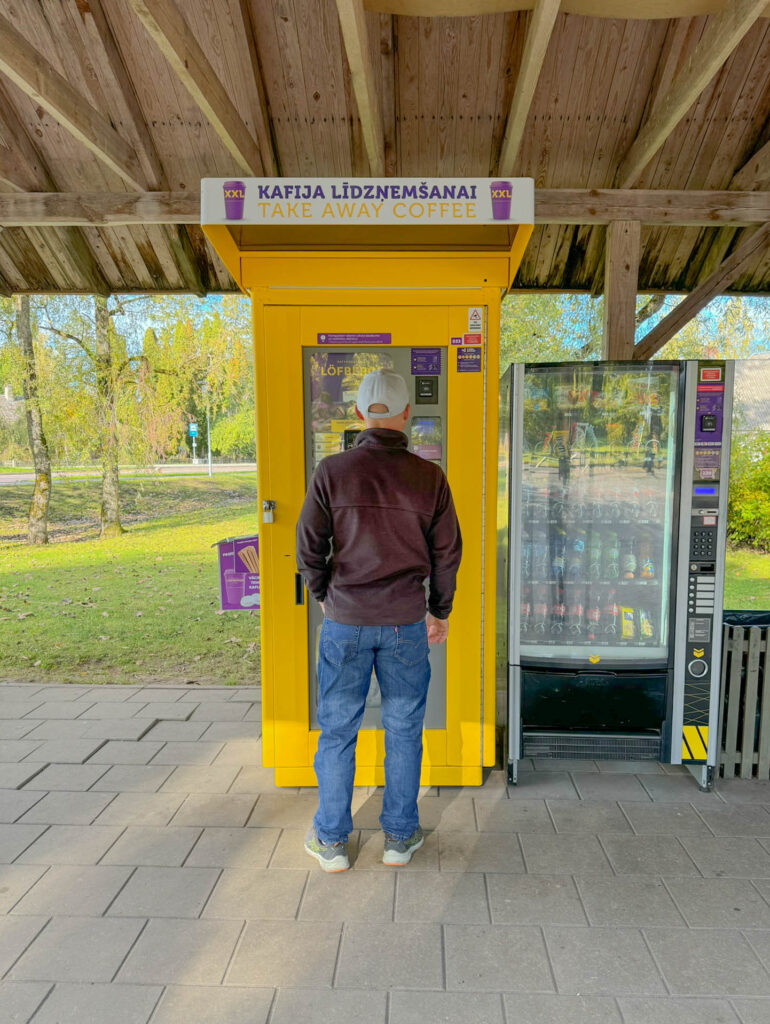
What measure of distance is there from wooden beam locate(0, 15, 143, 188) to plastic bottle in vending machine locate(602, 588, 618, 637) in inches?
146

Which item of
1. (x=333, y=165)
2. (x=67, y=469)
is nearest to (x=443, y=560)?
(x=333, y=165)

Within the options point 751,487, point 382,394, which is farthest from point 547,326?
point 382,394

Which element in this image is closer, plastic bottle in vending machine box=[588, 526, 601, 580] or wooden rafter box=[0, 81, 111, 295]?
plastic bottle in vending machine box=[588, 526, 601, 580]

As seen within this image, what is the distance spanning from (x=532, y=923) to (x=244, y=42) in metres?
4.35

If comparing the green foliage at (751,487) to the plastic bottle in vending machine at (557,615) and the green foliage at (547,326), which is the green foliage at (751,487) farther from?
the plastic bottle in vending machine at (557,615)

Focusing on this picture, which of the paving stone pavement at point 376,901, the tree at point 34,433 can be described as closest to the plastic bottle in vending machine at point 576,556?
the paving stone pavement at point 376,901

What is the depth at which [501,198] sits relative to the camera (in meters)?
2.43

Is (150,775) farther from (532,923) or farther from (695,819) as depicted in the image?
(695,819)

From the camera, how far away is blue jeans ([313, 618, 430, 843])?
250 centimetres

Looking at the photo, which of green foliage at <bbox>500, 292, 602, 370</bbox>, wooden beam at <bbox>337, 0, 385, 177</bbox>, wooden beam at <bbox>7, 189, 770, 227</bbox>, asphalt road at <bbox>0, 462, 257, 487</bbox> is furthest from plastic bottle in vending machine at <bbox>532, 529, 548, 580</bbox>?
asphalt road at <bbox>0, 462, 257, 487</bbox>

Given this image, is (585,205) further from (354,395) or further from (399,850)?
(399,850)

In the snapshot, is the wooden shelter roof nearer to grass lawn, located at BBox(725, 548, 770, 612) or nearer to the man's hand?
the man's hand

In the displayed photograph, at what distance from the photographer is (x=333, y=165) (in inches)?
156

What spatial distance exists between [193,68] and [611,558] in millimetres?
3136
